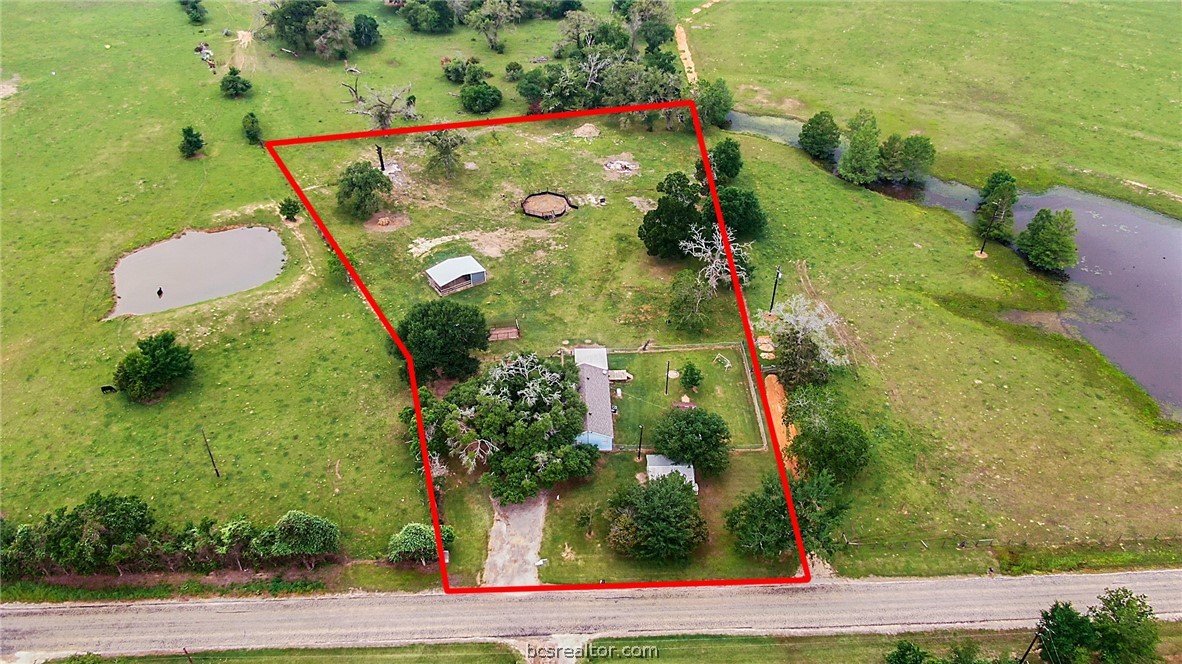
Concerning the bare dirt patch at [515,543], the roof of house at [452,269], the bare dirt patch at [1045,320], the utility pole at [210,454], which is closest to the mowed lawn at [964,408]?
the bare dirt patch at [1045,320]

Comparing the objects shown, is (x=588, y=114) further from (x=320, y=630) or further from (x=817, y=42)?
(x=320, y=630)

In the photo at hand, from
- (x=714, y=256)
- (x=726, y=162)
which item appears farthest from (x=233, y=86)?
(x=714, y=256)

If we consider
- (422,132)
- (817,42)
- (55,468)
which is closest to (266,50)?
(422,132)

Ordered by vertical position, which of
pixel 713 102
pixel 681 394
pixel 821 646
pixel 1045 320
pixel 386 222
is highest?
pixel 713 102

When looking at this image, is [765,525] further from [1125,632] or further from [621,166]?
[621,166]

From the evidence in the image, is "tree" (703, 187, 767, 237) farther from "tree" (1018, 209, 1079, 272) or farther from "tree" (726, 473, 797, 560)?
"tree" (726, 473, 797, 560)

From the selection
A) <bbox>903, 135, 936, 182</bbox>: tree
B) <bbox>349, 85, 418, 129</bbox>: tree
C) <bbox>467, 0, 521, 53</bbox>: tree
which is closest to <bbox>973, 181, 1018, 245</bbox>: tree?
<bbox>903, 135, 936, 182</bbox>: tree

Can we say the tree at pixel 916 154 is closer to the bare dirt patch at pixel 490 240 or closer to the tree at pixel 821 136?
the tree at pixel 821 136
